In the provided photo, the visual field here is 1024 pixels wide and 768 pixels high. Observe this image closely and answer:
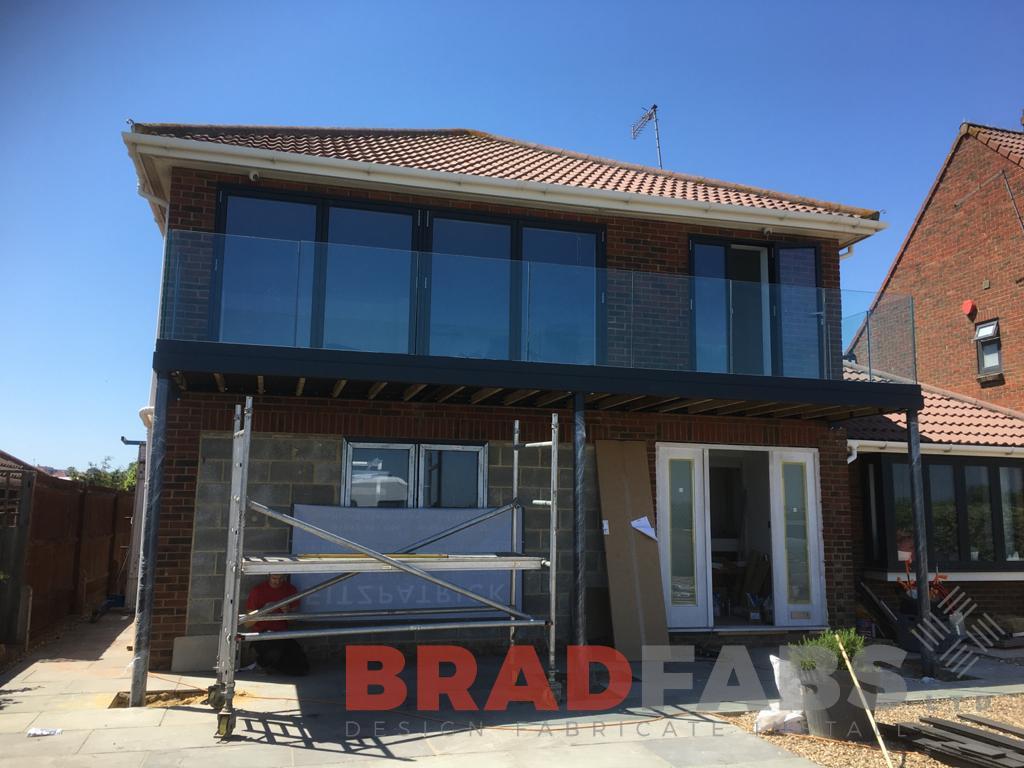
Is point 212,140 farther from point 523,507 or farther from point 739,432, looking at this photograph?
point 739,432

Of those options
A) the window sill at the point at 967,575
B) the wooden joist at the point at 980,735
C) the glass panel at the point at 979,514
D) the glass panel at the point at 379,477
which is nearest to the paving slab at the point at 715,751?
the wooden joist at the point at 980,735

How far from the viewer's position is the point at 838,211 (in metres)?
11.0

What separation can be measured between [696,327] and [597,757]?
206 inches

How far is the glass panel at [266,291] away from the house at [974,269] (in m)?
10.1

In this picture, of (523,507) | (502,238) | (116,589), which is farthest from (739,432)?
(116,589)

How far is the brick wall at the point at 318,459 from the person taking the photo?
27.1ft

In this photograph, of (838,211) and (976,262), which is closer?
(838,211)

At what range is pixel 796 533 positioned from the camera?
10.4 meters

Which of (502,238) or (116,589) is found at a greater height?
(502,238)

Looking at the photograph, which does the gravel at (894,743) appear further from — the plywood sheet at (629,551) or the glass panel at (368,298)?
the glass panel at (368,298)

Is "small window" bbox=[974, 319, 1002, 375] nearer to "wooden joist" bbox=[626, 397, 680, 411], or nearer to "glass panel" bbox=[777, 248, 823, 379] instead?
"glass panel" bbox=[777, 248, 823, 379]

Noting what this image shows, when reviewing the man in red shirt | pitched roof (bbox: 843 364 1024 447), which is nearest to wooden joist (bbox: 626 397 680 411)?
pitched roof (bbox: 843 364 1024 447)

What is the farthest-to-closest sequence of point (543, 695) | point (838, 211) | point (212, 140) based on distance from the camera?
point (838, 211), point (212, 140), point (543, 695)

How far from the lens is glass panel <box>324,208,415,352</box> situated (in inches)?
328
